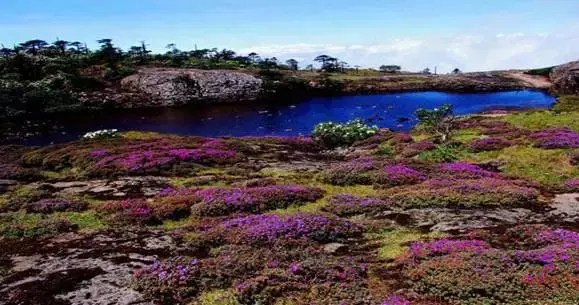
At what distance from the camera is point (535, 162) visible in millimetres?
30859

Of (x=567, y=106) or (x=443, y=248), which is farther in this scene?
(x=567, y=106)

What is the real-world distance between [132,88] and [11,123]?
37386mm

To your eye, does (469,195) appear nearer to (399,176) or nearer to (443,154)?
(399,176)

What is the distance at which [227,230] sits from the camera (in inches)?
685

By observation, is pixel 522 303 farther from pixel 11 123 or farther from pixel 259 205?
pixel 11 123

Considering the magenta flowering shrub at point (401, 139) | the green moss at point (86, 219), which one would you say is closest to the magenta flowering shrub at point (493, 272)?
the green moss at point (86, 219)

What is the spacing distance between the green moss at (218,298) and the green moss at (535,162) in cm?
2175

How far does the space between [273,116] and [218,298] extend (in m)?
84.7

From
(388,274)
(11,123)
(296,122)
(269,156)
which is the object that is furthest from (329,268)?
(11,123)

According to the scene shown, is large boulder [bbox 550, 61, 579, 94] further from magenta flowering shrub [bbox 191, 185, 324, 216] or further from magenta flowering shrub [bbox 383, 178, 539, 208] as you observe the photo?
magenta flowering shrub [bbox 191, 185, 324, 216]

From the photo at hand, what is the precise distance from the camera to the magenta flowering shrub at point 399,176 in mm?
25891

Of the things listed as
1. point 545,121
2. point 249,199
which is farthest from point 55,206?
point 545,121

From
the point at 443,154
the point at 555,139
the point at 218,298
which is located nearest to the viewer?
the point at 218,298

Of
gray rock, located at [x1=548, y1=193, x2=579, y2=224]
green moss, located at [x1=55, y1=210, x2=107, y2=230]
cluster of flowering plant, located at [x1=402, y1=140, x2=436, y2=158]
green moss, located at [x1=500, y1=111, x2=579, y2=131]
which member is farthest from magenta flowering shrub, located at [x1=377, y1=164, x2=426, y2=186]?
green moss, located at [x1=500, y1=111, x2=579, y2=131]
